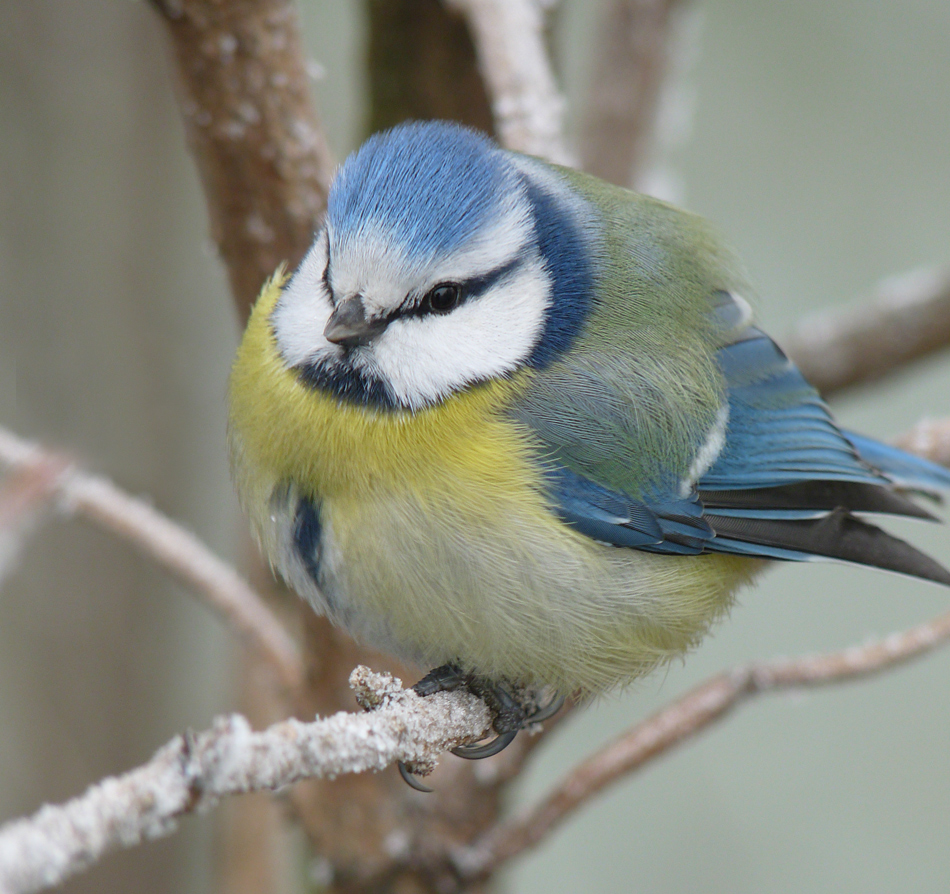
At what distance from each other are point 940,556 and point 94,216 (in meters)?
2.29

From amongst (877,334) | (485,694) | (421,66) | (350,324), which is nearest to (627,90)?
(421,66)

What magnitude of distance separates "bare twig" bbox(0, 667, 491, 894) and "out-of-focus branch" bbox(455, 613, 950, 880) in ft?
1.86

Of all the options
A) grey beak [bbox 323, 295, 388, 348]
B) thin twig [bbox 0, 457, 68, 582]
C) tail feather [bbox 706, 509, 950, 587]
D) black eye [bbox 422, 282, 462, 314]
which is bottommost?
tail feather [bbox 706, 509, 950, 587]

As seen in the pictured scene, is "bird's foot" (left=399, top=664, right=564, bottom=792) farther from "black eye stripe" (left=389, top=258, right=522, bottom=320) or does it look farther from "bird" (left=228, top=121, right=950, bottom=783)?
"black eye stripe" (left=389, top=258, right=522, bottom=320)

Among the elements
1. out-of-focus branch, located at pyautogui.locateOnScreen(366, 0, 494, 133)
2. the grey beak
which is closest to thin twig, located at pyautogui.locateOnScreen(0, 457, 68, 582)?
the grey beak

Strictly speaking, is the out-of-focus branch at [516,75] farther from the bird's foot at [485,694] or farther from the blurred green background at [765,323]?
the bird's foot at [485,694]

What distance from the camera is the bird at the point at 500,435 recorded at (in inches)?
42.8

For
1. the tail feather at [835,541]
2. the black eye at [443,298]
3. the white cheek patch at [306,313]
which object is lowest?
the tail feather at [835,541]

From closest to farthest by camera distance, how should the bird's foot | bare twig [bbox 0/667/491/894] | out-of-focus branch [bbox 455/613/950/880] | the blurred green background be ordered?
bare twig [bbox 0/667/491/894] → the bird's foot → out-of-focus branch [bbox 455/613/950/880] → the blurred green background

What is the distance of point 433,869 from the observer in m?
1.51

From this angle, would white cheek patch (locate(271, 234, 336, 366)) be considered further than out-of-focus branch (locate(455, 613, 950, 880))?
No

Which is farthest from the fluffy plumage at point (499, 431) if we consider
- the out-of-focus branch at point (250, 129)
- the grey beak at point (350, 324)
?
the out-of-focus branch at point (250, 129)

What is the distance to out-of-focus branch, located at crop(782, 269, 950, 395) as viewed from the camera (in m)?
1.71

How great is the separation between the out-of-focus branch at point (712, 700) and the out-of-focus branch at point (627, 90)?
113 centimetres
